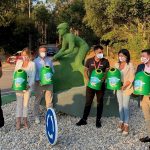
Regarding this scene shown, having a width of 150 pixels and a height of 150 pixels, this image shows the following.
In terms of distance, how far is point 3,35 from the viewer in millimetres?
34250

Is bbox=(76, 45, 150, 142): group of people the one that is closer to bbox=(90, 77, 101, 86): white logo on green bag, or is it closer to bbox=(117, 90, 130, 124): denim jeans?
bbox=(117, 90, 130, 124): denim jeans

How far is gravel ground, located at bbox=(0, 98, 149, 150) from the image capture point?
6133 millimetres

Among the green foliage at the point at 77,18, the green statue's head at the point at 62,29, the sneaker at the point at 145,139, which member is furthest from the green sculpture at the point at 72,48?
the green foliage at the point at 77,18

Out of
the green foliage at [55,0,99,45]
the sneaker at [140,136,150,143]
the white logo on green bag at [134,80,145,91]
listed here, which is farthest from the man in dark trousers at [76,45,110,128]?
the green foliage at [55,0,99,45]

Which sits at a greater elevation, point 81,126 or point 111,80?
point 111,80

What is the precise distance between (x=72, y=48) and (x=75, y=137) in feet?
8.63

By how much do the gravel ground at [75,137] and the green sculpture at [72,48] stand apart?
144 cm

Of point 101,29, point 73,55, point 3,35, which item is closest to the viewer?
point 73,55

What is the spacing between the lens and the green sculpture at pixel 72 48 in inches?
344

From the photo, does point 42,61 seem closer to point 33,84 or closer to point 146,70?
point 33,84

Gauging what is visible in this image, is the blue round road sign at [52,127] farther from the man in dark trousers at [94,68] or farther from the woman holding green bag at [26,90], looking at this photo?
the man in dark trousers at [94,68]

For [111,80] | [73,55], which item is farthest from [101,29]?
[111,80]

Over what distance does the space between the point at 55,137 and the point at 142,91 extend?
1.46m

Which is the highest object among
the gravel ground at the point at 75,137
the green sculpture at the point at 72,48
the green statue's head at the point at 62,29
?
the green statue's head at the point at 62,29
